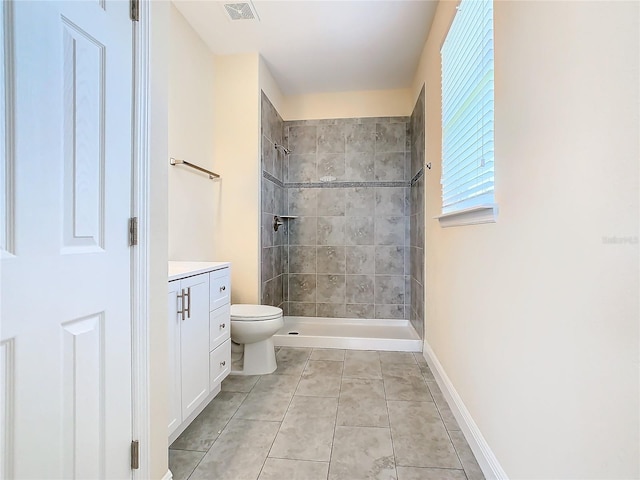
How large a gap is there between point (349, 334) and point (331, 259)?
89 cm

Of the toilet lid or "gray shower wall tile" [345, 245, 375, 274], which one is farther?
"gray shower wall tile" [345, 245, 375, 274]

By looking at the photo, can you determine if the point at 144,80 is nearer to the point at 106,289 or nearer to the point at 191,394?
the point at 106,289

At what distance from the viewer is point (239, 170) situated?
2.94 m

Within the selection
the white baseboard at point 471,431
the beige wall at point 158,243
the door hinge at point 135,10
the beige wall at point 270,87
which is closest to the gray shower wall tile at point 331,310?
the white baseboard at point 471,431

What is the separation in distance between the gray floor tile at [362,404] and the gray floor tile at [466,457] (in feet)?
1.14

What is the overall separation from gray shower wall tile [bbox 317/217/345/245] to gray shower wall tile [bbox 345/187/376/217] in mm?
153

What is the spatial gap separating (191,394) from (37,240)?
3.90 feet

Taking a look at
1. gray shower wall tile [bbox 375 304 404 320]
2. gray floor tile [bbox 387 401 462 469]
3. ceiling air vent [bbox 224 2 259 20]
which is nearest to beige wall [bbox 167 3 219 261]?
ceiling air vent [bbox 224 2 259 20]

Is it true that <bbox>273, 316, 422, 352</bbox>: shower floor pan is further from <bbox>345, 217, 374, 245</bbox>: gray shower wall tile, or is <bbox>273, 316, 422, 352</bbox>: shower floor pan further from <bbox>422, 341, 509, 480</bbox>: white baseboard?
<bbox>345, 217, 374, 245</bbox>: gray shower wall tile

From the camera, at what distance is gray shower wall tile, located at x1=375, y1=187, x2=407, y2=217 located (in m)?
3.74

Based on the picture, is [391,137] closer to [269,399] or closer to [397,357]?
[397,357]

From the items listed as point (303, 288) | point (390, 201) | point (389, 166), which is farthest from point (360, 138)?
point (303, 288)

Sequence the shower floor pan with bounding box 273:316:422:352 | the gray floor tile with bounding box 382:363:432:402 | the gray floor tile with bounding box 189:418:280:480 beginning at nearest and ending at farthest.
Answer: the gray floor tile with bounding box 189:418:280:480 → the gray floor tile with bounding box 382:363:432:402 → the shower floor pan with bounding box 273:316:422:352

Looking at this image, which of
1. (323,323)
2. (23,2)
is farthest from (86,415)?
(323,323)
